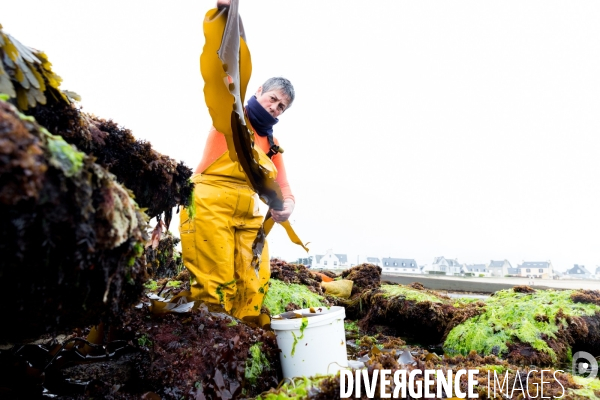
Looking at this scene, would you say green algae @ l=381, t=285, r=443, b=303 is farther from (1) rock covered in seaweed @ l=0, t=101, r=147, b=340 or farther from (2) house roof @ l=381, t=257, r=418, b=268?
(2) house roof @ l=381, t=257, r=418, b=268

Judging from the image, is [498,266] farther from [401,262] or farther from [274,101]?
[274,101]

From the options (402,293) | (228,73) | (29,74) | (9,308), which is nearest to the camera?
(9,308)

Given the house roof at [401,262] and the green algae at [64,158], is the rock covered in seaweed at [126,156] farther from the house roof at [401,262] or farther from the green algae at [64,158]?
the house roof at [401,262]

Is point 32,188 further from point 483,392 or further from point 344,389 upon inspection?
point 483,392

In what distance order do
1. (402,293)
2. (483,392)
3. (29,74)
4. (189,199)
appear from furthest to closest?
(402,293) → (189,199) → (483,392) → (29,74)

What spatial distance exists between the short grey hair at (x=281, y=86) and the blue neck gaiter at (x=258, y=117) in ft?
0.69

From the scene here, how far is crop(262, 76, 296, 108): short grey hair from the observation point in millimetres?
4461

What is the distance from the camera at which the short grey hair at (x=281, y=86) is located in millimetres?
4461

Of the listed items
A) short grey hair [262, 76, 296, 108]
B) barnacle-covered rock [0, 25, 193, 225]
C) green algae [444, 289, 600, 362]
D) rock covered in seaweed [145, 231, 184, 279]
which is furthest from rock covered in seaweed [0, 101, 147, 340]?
rock covered in seaweed [145, 231, 184, 279]

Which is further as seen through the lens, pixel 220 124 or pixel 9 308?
pixel 220 124

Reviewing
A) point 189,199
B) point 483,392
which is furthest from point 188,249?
point 483,392

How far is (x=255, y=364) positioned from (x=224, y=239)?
58.3 inches

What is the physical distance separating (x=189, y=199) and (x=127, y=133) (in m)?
0.56

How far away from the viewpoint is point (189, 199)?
99.3 inches
